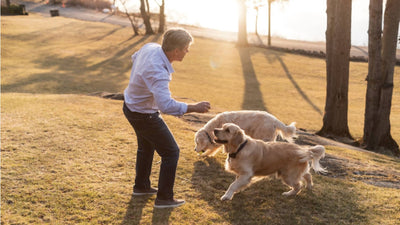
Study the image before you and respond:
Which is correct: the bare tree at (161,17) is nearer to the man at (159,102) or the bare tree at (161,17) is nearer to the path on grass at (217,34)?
the path on grass at (217,34)

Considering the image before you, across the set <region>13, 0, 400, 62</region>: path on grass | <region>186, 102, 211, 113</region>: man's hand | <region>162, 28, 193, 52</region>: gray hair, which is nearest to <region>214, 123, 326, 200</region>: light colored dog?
<region>186, 102, 211, 113</region>: man's hand

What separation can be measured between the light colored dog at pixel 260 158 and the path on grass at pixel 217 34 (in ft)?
99.1

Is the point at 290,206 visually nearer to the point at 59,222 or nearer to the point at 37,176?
the point at 59,222

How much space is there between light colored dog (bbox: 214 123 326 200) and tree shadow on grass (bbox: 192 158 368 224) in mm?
242

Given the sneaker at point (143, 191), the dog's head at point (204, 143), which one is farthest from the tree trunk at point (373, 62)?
the sneaker at point (143, 191)

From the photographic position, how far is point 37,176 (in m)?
6.55

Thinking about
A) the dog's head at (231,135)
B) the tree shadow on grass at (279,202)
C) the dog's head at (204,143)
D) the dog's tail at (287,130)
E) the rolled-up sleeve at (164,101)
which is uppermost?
the rolled-up sleeve at (164,101)

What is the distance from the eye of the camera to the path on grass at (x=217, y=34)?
37688 mm

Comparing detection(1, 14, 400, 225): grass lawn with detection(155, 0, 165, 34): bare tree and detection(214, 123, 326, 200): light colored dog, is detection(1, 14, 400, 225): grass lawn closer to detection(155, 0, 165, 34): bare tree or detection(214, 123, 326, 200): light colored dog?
detection(214, 123, 326, 200): light colored dog

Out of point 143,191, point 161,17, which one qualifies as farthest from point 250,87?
point 161,17

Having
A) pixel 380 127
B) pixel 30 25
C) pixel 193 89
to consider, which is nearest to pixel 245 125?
pixel 380 127

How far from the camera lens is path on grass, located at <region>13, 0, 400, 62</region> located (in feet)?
124

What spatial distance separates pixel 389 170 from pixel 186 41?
20.9 feet

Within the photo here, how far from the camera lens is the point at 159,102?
4430mm
